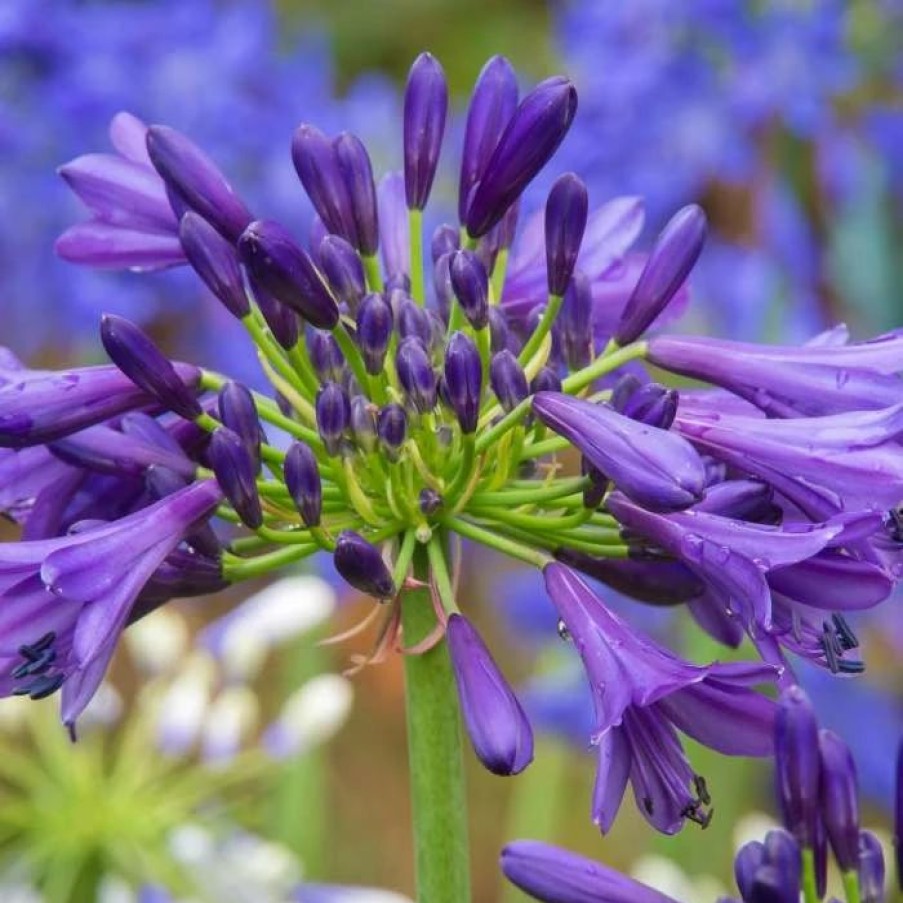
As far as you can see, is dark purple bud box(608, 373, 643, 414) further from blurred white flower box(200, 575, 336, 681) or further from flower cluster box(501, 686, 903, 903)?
blurred white flower box(200, 575, 336, 681)

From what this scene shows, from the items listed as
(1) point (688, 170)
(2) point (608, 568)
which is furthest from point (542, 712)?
(2) point (608, 568)

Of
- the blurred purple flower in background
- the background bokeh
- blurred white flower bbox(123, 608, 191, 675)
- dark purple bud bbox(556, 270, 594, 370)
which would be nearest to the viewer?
dark purple bud bbox(556, 270, 594, 370)

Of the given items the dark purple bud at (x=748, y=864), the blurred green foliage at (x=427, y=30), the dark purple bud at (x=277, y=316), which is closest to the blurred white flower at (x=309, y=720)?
the dark purple bud at (x=277, y=316)

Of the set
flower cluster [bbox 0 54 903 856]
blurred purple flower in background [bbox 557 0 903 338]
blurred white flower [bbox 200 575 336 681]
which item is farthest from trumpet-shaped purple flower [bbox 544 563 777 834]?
blurred purple flower in background [bbox 557 0 903 338]

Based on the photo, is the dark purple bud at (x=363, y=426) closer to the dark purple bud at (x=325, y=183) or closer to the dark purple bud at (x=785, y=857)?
the dark purple bud at (x=325, y=183)

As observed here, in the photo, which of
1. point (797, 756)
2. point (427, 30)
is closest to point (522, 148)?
point (797, 756)

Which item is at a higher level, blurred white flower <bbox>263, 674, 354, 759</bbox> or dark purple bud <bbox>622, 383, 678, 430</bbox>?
dark purple bud <bbox>622, 383, 678, 430</bbox>

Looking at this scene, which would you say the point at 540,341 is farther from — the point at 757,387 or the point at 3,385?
the point at 3,385
